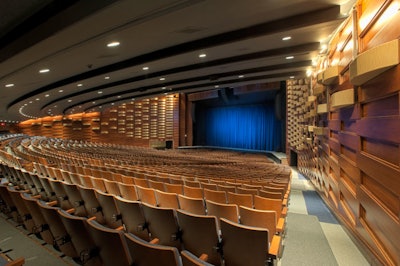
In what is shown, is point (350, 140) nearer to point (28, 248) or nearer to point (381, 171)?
point (381, 171)

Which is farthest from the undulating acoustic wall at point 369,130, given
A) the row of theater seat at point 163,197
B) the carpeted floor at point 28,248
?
A: the carpeted floor at point 28,248

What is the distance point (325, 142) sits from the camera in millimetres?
5875

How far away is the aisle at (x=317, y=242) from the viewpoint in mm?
2798

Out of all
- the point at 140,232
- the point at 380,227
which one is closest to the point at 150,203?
the point at 140,232

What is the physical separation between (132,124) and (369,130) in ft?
62.5

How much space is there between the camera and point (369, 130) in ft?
9.46

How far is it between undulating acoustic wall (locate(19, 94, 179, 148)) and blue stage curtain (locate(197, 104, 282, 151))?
2.77m

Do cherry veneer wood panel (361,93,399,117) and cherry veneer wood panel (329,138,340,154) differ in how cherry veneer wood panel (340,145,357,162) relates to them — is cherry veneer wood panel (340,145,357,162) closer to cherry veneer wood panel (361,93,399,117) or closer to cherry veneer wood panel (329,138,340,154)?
cherry veneer wood panel (329,138,340,154)

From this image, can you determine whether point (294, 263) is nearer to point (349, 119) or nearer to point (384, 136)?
point (384, 136)

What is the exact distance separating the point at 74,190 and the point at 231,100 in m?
15.2

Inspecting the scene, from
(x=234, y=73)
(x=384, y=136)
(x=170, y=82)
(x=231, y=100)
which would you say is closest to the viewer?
(x=384, y=136)

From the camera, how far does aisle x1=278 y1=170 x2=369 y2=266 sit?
2.80m

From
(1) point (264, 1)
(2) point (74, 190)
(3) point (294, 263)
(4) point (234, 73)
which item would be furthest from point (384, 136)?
(4) point (234, 73)

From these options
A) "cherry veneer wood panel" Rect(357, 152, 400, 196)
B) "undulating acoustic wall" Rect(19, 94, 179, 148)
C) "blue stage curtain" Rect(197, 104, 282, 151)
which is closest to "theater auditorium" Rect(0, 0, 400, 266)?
"cherry veneer wood panel" Rect(357, 152, 400, 196)
